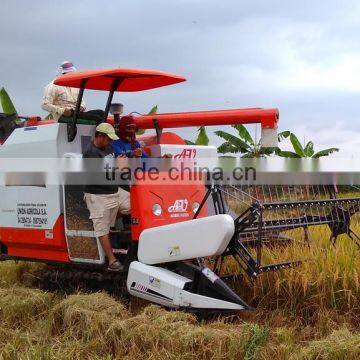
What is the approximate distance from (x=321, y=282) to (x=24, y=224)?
326 centimetres

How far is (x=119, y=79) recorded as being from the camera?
6387 millimetres

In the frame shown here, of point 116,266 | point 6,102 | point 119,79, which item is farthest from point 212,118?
point 6,102

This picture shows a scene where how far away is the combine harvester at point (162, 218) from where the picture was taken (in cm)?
520

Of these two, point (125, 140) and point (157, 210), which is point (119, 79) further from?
point (157, 210)

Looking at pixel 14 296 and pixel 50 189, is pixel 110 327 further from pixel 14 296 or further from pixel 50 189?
pixel 50 189

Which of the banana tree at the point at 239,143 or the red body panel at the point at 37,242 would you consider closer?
the red body panel at the point at 37,242

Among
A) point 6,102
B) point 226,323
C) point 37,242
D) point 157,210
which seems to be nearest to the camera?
point 226,323

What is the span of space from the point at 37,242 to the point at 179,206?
1.66 metres

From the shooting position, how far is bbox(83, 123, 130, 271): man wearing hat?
5.93 m

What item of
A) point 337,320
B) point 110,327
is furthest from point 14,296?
point 337,320

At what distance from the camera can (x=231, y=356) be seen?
4.39 meters

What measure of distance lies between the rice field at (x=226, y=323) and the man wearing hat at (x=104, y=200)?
23.4 inches

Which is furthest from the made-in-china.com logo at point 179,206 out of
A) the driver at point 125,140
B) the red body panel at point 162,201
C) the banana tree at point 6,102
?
the banana tree at point 6,102

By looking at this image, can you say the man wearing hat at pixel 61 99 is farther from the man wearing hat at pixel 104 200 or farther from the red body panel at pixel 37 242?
the red body panel at pixel 37 242
